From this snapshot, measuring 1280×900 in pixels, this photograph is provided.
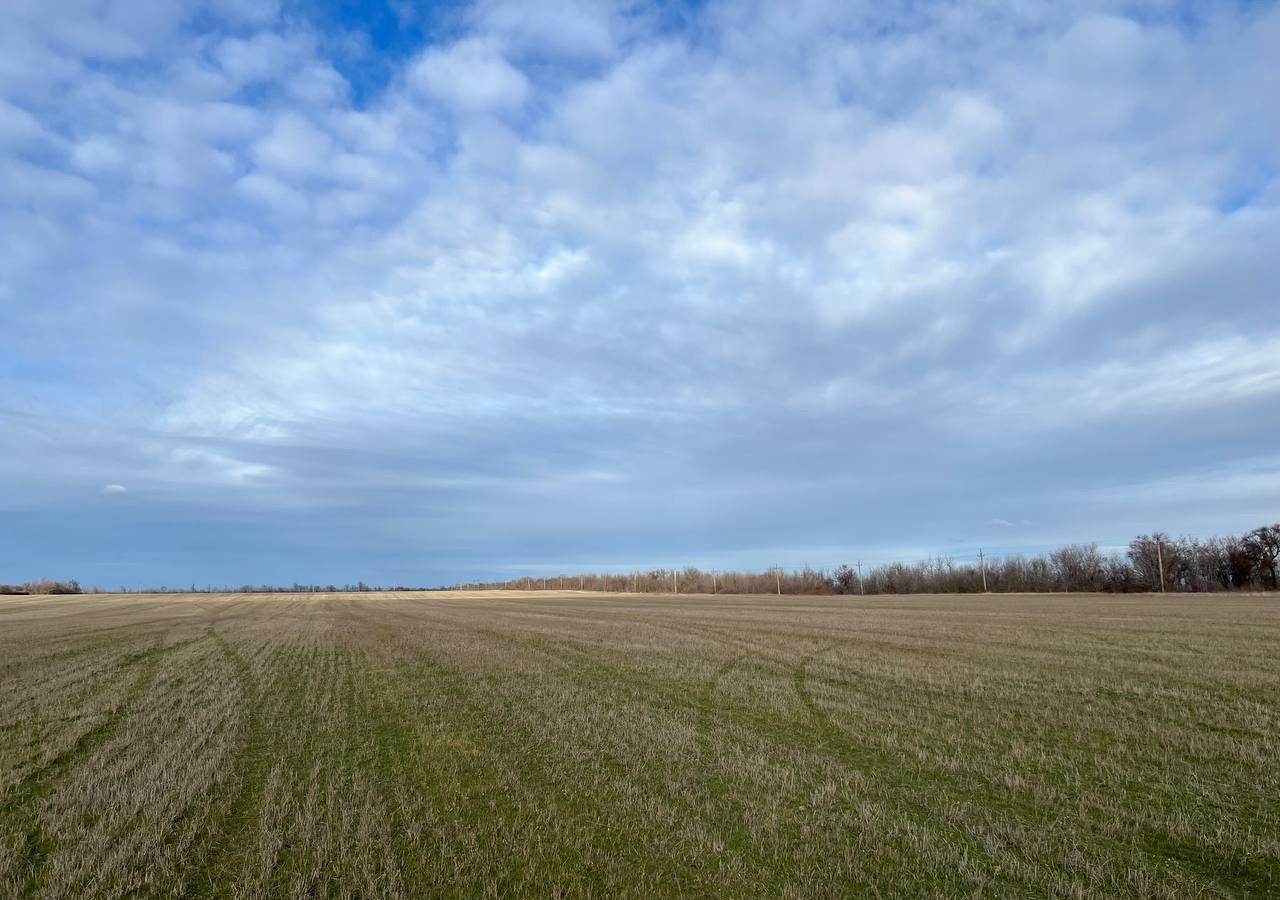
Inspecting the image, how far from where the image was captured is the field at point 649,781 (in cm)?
544

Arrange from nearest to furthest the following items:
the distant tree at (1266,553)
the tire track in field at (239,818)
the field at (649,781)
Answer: the tire track in field at (239,818)
the field at (649,781)
the distant tree at (1266,553)

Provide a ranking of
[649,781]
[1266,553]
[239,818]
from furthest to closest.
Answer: [1266,553], [649,781], [239,818]

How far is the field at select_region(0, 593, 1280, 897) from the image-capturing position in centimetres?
544

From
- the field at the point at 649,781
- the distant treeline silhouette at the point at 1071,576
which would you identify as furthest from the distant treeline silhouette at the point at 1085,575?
the field at the point at 649,781

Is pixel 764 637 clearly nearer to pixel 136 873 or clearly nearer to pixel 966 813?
pixel 966 813

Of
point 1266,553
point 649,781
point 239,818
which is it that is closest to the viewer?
point 239,818

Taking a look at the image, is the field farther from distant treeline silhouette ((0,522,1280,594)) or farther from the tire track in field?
distant treeline silhouette ((0,522,1280,594))

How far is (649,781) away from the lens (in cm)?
770

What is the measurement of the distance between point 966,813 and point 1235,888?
1.96m

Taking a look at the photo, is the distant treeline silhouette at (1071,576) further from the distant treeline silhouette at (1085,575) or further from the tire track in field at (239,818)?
the tire track in field at (239,818)

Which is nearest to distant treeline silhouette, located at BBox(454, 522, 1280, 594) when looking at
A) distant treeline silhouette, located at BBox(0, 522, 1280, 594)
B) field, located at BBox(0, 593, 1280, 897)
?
distant treeline silhouette, located at BBox(0, 522, 1280, 594)

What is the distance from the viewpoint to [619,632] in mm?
26969

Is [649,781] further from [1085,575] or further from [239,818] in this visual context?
[1085,575]

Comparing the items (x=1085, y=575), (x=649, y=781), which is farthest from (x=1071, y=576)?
(x=649, y=781)
